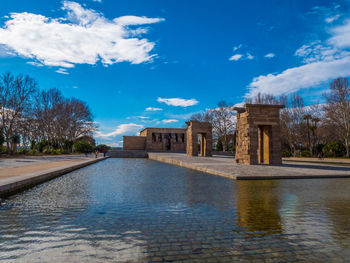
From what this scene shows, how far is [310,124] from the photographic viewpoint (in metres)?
39.6

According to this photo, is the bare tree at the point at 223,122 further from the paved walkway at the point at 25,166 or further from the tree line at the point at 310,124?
the paved walkway at the point at 25,166

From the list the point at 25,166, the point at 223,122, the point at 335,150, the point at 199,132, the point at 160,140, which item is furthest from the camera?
the point at 160,140

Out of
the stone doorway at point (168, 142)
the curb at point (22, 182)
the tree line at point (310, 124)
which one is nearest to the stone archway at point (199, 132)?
the tree line at point (310, 124)

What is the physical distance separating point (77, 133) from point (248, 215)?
4420 cm

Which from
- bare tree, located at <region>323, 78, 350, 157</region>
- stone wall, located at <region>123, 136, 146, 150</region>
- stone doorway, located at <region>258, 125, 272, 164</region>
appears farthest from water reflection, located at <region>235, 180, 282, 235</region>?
stone wall, located at <region>123, 136, 146, 150</region>

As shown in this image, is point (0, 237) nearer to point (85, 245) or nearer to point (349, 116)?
point (85, 245)

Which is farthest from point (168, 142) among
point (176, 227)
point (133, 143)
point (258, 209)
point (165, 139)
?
point (176, 227)

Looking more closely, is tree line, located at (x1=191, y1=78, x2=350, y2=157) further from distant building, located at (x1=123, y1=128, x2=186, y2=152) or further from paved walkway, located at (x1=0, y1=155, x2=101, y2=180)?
paved walkway, located at (x1=0, y1=155, x2=101, y2=180)

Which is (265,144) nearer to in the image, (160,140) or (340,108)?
(340,108)

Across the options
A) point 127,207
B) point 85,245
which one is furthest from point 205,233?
point 127,207

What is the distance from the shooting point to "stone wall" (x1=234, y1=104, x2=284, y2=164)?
53.7 feet

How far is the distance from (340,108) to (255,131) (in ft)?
76.5

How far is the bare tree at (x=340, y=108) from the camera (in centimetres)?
3148

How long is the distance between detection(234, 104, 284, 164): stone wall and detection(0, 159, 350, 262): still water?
945cm
